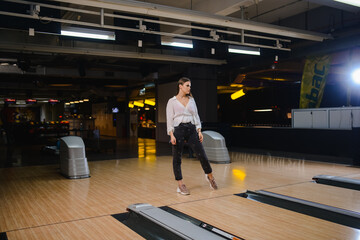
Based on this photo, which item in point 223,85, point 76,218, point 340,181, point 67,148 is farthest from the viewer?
point 223,85

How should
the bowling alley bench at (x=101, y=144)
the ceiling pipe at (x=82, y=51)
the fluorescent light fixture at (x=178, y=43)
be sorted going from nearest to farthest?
the fluorescent light fixture at (x=178, y=43) → the ceiling pipe at (x=82, y=51) → the bowling alley bench at (x=101, y=144)

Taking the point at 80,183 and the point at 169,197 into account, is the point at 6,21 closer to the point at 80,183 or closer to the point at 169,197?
the point at 80,183

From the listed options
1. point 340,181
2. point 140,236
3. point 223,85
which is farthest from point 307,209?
point 223,85

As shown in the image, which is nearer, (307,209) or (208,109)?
(307,209)

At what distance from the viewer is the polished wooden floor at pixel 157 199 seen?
2969 mm

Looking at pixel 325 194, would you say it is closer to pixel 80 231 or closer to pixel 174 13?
pixel 80 231

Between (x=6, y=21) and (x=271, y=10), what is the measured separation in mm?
6848

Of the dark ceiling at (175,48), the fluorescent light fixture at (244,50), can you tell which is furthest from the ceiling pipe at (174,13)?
the fluorescent light fixture at (244,50)

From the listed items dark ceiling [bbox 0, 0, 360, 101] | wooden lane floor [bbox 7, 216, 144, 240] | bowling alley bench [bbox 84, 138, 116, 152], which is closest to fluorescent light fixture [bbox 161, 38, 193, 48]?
dark ceiling [bbox 0, 0, 360, 101]

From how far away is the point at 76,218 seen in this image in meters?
3.39

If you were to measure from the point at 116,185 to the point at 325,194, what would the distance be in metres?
3.21

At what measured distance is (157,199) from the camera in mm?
4133

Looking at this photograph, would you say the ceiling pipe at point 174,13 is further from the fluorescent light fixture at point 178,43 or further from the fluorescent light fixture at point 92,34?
the fluorescent light fixture at point 178,43

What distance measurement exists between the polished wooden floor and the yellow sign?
136 inches
